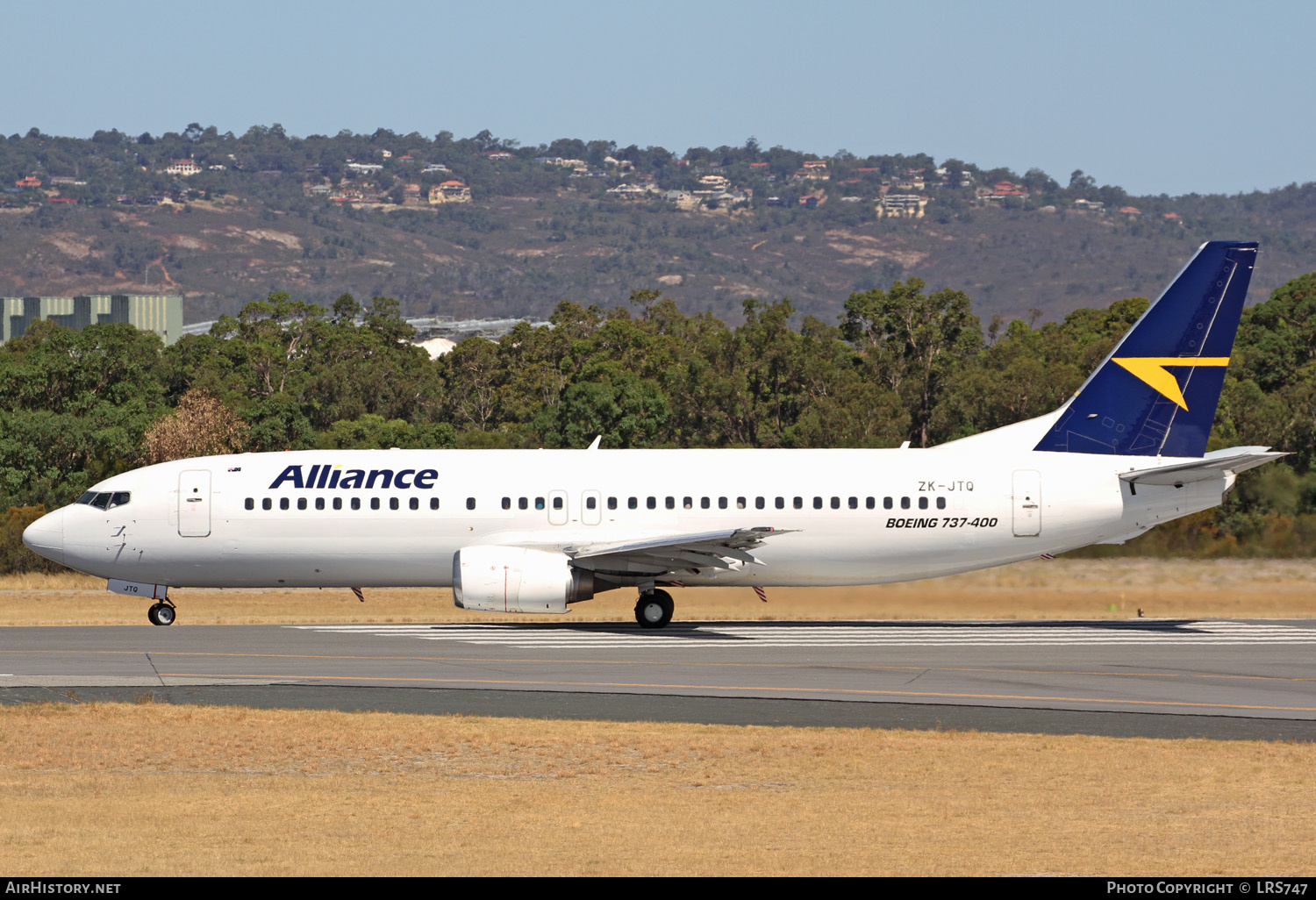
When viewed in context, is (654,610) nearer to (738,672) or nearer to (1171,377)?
(738,672)

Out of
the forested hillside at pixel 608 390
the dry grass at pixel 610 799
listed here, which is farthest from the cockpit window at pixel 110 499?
the forested hillside at pixel 608 390

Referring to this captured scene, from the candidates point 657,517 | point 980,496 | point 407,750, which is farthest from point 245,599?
point 407,750

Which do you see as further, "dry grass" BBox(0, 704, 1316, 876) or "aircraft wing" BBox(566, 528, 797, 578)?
"aircraft wing" BBox(566, 528, 797, 578)

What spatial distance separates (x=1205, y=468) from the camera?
3306 centimetres

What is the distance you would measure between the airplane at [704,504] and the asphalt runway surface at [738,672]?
1422mm

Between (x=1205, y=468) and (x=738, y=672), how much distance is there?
12.6 metres

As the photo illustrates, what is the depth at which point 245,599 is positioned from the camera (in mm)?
45875

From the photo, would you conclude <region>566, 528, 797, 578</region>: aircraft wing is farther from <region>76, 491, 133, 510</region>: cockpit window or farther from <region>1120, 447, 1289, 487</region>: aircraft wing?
<region>76, 491, 133, 510</region>: cockpit window

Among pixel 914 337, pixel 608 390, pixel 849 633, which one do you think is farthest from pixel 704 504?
pixel 914 337

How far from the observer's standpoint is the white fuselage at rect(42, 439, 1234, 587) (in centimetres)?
3441

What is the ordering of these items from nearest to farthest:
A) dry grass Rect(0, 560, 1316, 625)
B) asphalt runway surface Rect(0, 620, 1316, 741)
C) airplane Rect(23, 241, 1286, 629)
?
asphalt runway surface Rect(0, 620, 1316, 741)
airplane Rect(23, 241, 1286, 629)
dry grass Rect(0, 560, 1316, 625)

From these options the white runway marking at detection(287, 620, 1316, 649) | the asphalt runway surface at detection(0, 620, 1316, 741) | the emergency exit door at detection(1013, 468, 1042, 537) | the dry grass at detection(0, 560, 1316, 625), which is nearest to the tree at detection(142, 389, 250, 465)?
the dry grass at detection(0, 560, 1316, 625)

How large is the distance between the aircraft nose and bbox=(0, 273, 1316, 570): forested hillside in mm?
21646

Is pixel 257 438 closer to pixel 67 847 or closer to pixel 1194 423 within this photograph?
pixel 1194 423
